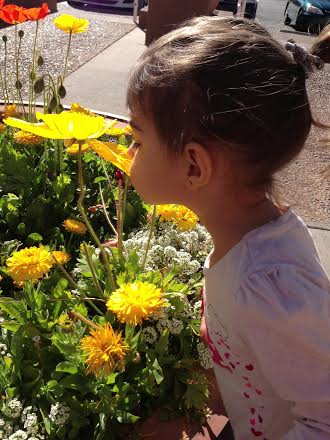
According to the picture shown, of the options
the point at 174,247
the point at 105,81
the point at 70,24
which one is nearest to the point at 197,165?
the point at 174,247

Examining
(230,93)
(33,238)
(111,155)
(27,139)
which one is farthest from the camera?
(27,139)

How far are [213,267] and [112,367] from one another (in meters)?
0.34

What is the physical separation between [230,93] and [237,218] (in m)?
0.27

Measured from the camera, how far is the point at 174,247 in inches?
69.9

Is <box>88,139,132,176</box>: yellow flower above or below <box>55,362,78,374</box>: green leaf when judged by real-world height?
above

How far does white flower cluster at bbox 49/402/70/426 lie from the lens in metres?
1.20

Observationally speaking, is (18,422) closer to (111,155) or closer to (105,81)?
(111,155)

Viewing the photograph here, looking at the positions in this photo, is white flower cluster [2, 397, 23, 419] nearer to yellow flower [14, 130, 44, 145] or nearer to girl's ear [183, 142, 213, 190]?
girl's ear [183, 142, 213, 190]

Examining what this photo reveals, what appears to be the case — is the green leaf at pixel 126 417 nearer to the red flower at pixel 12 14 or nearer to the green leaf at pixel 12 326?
the green leaf at pixel 12 326

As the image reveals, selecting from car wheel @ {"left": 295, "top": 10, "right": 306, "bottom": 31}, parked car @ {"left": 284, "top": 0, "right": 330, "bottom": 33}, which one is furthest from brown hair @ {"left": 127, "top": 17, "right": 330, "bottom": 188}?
car wheel @ {"left": 295, "top": 10, "right": 306, "bottom": 31}

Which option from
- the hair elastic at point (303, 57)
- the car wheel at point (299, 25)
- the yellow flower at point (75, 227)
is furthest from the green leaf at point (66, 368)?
the car wheel at point (299, 25)

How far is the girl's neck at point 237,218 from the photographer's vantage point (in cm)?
101

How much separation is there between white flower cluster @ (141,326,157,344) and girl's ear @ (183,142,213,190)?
22.1 inches

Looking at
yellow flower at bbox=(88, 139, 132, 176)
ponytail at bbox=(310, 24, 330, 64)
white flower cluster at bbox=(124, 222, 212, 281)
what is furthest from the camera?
white flower cluster at bbox=(124, 222, 212, 281)
